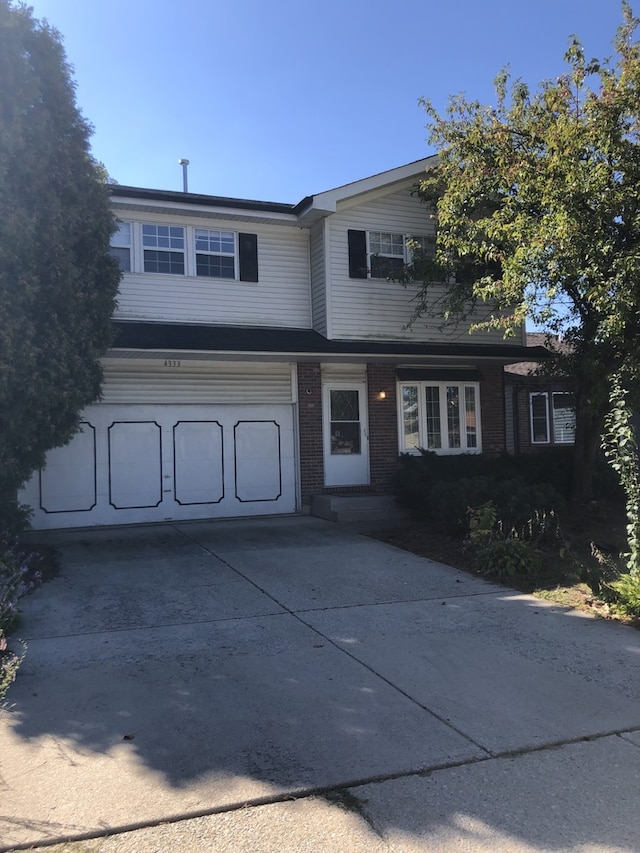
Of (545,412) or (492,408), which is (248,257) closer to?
(492,408)

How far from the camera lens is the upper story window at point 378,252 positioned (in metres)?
13.6

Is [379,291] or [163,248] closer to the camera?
[163,248]

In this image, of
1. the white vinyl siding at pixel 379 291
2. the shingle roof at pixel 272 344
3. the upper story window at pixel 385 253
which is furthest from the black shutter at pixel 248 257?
the upper story window at pixel 385 253

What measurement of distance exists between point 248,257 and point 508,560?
8123 mm

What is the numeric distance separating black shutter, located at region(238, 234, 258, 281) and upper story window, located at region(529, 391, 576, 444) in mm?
7933

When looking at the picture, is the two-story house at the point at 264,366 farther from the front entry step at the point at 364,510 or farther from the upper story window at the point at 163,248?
the front entry step at the point at 364,510

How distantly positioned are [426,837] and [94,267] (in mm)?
7597

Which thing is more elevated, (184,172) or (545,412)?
(184,172)

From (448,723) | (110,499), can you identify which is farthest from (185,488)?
(448,723)

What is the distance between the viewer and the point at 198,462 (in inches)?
508

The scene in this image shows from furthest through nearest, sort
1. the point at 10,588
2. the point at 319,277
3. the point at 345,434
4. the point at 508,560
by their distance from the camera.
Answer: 1. the point at 345,434
2. the point at 319,277
3. the point at 508,560
4. the point at 10,588

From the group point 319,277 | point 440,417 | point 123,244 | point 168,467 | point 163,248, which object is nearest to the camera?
point 123,244

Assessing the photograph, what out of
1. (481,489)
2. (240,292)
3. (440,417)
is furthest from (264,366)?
(481,489)

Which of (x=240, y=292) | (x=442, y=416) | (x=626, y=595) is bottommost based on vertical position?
(x=626, y=595)
